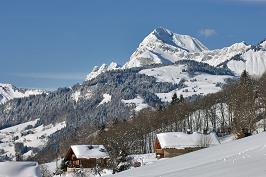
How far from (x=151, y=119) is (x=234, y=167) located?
158062 mm

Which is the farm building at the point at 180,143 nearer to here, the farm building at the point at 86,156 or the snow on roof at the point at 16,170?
the farm building at the point at 86,156

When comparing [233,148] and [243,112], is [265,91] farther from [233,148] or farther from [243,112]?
[233,148]

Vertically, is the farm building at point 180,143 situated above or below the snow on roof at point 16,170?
above

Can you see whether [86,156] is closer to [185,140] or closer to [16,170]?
[185,140]

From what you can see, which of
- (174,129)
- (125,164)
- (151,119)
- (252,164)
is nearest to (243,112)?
(125,164)

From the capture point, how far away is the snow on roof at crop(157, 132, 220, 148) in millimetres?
111875

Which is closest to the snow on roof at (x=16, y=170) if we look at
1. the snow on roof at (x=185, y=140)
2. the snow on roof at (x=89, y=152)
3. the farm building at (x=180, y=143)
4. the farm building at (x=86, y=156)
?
the farm building at (x=180, y=143)

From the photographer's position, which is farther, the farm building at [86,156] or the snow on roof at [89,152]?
the snow on roof at [89,152]

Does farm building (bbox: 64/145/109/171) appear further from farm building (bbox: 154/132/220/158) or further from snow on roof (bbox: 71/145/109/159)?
farm building (bbox: 154/132/220/158)

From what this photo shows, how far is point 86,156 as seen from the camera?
392 feet

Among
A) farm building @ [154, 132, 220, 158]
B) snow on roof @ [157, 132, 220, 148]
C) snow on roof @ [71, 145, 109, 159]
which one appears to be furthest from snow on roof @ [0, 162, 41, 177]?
snow on roof @ [71, 145, 109, 159]

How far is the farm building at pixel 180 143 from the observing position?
111688 mm

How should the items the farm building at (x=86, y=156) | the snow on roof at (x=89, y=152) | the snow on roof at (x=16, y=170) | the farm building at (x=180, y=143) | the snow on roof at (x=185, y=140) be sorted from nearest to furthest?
the snow on roof at (x=16, y=170), the farm building at (x=180, y=143), the snow on roof at (x=185, y=140), the farm building at (x=86, y=156), the snow on roof at (x=89, y=152)

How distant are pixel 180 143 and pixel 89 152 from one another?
1969 cm
